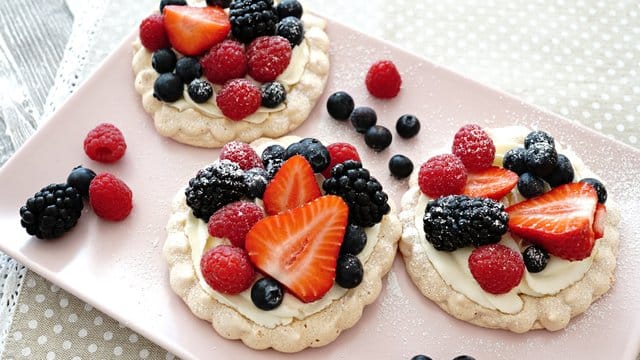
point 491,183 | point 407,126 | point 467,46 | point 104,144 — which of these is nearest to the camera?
point 491,183

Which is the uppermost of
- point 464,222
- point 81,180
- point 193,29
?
point 193,29

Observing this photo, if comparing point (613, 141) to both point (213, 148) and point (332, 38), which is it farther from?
point (213, 148)

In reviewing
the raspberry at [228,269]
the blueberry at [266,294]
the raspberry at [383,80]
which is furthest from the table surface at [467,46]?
the blueberry at [266,294]

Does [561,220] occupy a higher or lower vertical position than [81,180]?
higher

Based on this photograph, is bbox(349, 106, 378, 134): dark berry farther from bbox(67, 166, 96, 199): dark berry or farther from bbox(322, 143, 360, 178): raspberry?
bbox(67, 166, 96, 199): dark berry

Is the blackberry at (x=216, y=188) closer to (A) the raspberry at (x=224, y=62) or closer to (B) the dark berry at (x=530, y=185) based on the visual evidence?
(A) the raspberry at (x=224, y=62)

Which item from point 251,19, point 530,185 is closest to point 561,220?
point 530,185

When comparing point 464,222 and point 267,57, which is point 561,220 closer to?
point 464,222

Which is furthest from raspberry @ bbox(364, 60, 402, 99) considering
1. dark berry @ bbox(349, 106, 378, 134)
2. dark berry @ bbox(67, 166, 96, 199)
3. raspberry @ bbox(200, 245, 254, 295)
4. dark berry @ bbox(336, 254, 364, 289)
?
dark berry @ bbox(67, 166, 96, 199)
